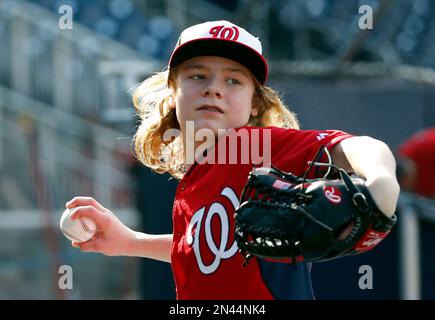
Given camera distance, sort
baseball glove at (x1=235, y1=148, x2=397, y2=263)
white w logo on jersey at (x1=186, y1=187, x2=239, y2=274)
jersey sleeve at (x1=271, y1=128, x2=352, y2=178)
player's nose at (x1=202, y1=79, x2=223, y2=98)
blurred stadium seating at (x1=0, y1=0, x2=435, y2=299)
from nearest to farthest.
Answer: baseball glove at (x1=235, y1=148, x2=397, y2=263)
jersey sleeve at (x1=271, y1=128, x2=352, y2=178)
white w logo on jersey at (x1=186, y1=187, x2=239, y2=274)
player's nose at (x1=202, y1=79, x2=223, y2=98)
blurred stadium seating at (x1=0, y1=0, x2=435, y2=299)

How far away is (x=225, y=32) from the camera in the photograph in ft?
8.65

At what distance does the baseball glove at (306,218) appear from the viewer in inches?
→ 76.2

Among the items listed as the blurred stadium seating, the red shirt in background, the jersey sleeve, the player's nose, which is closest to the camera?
the jersey sleeve

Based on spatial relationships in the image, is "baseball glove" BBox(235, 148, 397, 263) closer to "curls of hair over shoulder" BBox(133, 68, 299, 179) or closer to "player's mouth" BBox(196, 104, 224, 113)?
"player's mouth" BBox(196, 104, 224, 113)

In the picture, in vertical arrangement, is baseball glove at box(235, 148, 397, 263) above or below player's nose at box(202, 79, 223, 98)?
below

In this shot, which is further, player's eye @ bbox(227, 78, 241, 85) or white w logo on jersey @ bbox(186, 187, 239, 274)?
player's eye @ bbox(227, 78, 241, 85)

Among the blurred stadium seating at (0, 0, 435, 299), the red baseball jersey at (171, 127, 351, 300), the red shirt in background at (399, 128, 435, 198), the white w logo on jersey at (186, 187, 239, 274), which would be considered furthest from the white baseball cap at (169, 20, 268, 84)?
the red shirt in background at (399, 128, 435, 198)

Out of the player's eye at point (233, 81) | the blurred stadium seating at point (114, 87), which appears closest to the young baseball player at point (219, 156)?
the player's eye at point (233, 81)

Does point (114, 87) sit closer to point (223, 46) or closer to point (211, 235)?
point (223, 46)

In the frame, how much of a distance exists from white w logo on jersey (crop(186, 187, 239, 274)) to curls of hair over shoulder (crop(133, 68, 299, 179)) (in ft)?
1.45

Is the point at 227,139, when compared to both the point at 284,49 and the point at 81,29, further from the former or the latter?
the point at 81,29

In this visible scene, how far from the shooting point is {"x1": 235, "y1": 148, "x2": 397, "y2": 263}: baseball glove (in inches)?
76.2

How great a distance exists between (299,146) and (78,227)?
0.76 m

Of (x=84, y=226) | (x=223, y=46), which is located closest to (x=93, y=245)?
(x=84, y=226)
